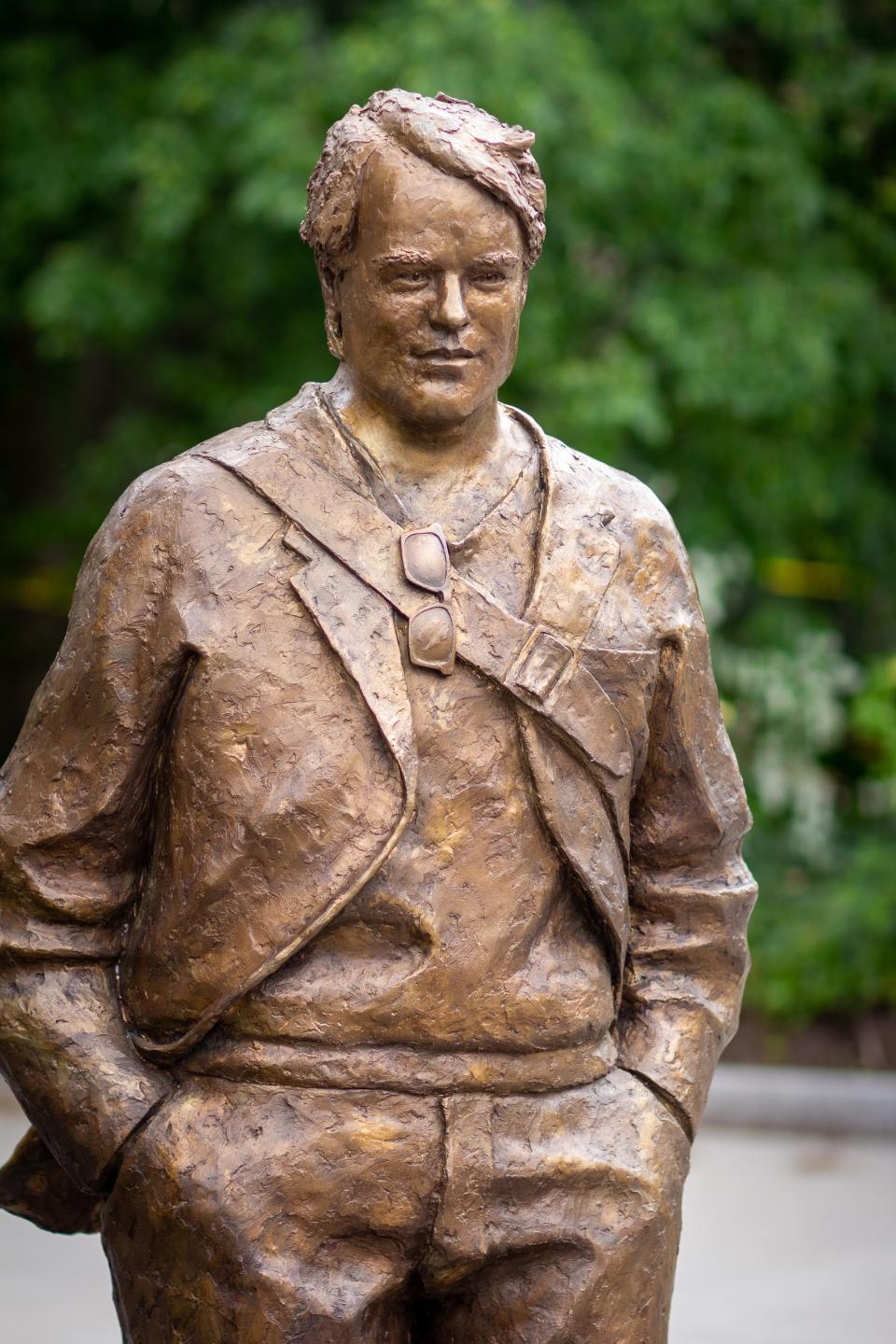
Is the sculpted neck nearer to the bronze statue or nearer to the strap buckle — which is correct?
the bronze statue

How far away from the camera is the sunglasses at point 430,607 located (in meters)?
3.03

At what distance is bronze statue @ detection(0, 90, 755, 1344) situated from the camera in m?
2.99

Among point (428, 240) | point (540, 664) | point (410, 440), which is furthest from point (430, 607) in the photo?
point (428, 240)

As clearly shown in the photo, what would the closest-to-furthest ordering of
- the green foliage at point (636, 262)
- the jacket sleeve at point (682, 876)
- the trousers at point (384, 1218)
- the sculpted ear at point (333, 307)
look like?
the trousers at point (384, 1218) → the sculpted ear at point (333, 307) → the jacket sleeve at point (682, 876) → the green foliage at point (636, 262)

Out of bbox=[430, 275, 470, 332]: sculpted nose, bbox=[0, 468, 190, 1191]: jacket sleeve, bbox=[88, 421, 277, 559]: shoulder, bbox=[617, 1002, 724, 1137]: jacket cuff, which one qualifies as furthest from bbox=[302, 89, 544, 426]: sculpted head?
bbox=[617, 1002, 724, 1137]: jacket cuff

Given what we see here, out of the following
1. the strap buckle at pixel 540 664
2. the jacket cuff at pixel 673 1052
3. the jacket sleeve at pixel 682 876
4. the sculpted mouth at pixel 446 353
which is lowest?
the jacket cuff at pixel 673 1052

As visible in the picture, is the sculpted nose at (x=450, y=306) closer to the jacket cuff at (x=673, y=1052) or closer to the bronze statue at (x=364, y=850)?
the bronze statue at (x=364, y=850)

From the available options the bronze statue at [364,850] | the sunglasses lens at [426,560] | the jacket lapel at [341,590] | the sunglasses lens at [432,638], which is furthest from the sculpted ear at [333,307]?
the sunglasses lens at [432,638]

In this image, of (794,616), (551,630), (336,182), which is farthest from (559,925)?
(794,616)

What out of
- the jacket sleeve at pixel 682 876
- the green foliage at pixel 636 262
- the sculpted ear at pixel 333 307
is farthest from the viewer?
the green foliage at pixel 636 262

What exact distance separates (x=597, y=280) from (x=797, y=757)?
263 centimetres

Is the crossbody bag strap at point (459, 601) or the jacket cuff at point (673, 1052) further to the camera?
the jacket cuff at point (673, 1052)

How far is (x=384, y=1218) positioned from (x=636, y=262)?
7425 millimetres

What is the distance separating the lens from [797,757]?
10922mm
